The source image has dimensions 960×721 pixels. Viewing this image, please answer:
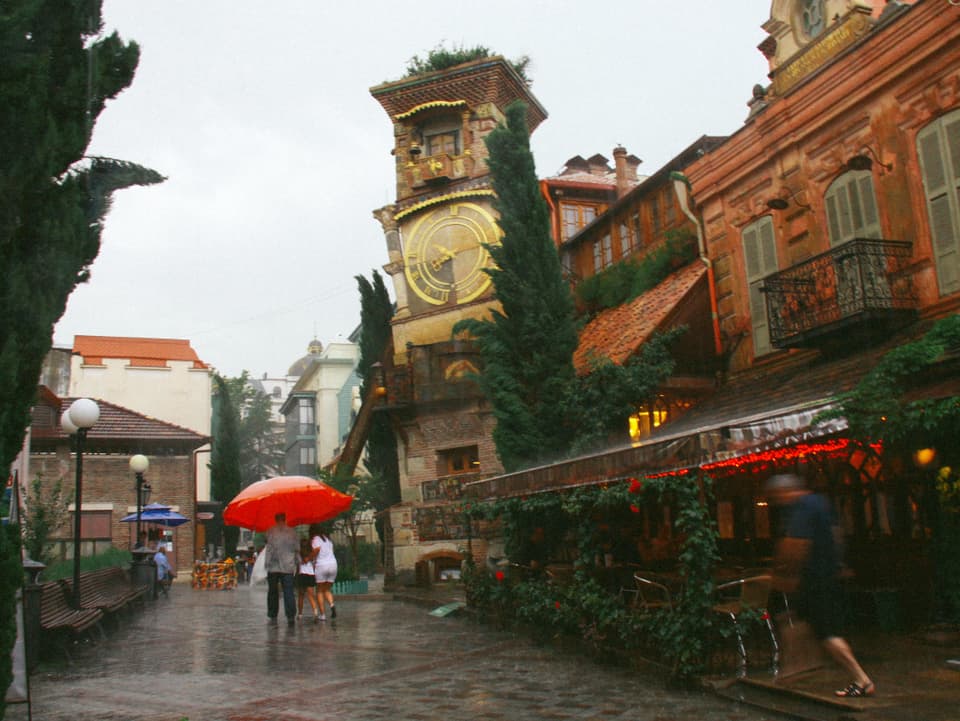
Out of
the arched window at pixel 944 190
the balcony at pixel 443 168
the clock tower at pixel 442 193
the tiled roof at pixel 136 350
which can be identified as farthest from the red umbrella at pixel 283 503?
the tiled roof at pixel 136 350

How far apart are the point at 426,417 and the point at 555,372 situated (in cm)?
635

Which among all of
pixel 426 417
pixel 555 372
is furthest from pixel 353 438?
pixel 555 372

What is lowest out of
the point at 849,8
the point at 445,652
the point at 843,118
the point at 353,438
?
the point at 445,652

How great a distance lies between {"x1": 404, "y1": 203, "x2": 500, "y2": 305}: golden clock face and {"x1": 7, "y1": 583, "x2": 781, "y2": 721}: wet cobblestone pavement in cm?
1196

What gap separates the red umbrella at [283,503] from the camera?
16.2 m

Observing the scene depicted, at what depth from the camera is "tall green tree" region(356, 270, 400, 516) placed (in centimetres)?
2843

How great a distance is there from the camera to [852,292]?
42.6 ft

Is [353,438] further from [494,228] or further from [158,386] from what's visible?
[158,386]

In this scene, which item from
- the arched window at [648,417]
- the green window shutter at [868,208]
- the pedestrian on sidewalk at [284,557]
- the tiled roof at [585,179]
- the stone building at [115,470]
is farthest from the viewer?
the stone building at [115,470]

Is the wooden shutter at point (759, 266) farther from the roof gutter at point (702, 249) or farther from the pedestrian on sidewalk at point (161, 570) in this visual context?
the pedestrian on sidewalk at point (161, 570)

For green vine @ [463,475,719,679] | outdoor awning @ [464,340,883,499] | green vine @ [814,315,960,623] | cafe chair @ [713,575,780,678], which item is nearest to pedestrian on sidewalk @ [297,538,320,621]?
green vine @ [463,475,719,679]

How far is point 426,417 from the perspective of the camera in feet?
80.8

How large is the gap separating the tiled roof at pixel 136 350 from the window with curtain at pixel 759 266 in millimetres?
36626

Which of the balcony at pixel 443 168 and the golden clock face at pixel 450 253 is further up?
the balcony at pixel 443 168
